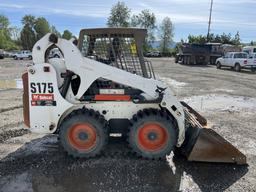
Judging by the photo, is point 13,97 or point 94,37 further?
point 13,97

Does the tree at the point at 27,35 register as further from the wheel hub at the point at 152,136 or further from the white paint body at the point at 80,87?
the wheel hub at the point at 152,136

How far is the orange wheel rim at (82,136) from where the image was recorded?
5.56 metres

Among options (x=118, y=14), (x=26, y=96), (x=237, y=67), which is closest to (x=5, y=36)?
(x=118, y=14)

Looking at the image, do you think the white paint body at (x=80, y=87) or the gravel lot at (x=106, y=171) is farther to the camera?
the white paint body at (x=80, y=87)

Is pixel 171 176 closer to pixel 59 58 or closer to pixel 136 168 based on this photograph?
pixel 136 168

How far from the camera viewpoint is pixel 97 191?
179 inches

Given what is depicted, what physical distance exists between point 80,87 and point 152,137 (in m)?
1.54

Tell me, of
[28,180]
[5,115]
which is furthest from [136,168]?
[5,115]

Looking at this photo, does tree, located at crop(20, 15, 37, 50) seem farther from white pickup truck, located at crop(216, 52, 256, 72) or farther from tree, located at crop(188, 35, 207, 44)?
white pickup truck, located at crop(216, 52, 256, 72)

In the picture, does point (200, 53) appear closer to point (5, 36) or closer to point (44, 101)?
point (44, 101)

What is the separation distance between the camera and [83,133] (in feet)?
18.3

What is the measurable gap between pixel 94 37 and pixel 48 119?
1.68 meters

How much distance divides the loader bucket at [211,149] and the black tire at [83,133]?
1537 mm

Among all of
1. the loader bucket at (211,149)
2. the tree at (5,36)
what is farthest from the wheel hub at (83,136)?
the tree at (5,36)
